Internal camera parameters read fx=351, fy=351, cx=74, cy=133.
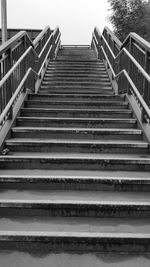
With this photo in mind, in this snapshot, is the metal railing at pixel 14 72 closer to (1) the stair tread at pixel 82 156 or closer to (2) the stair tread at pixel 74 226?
(1) the stair tread at pixel 82 156

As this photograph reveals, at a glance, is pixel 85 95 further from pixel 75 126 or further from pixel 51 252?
pixel 51 252

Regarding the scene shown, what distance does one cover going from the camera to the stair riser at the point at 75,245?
2.83 metres

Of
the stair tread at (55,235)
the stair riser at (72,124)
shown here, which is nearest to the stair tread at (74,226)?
the stair tread at (55,235)

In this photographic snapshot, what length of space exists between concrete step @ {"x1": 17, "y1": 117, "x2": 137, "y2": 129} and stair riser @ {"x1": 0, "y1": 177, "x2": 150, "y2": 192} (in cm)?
145

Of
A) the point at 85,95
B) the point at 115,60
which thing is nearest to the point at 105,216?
the point at 85,95

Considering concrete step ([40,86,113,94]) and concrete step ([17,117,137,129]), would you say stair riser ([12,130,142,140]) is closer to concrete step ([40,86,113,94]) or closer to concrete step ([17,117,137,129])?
concrete step ([17,117,137,129])

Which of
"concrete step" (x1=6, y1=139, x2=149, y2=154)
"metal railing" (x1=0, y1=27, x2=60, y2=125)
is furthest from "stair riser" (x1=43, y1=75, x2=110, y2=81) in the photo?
"concrete step" (x1=6, y1=139, x2=149, y2=154)

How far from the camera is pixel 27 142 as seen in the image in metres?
4.20

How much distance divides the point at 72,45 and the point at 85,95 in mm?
12609

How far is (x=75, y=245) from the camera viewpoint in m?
2.85

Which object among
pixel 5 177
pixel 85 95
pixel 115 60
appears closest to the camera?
pixel 5 177

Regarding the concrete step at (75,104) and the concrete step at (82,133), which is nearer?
the concrete step at (82,133)

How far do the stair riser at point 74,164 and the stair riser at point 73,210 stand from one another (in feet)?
2.43

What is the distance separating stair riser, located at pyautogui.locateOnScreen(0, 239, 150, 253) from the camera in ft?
9.29
